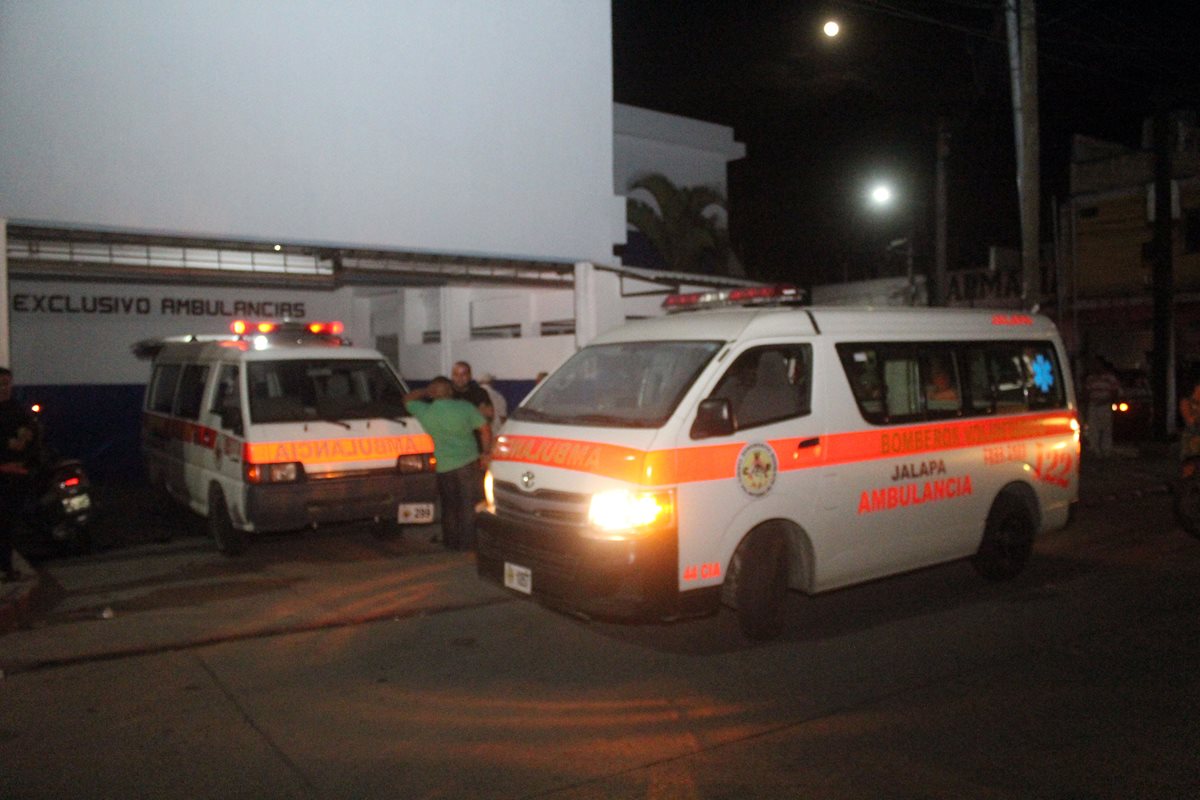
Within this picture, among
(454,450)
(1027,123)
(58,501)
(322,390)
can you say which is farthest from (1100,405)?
(58,501)

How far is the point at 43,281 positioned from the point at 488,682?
1311cm

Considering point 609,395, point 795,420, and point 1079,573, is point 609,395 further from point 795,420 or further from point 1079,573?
point 1079,573

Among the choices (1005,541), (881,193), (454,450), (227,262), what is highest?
(881,193)

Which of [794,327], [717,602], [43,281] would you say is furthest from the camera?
[43,281]

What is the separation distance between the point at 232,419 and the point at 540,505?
4096 mm

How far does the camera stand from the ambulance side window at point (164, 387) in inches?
443

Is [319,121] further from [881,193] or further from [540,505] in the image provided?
[881,193]

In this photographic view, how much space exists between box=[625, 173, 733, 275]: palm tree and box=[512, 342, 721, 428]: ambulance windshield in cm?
1489

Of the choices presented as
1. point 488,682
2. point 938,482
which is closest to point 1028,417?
point 938,482

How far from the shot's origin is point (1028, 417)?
8531mm

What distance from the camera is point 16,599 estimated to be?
7.34 meters

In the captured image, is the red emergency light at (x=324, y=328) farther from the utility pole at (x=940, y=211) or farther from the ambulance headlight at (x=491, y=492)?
the utility pole at (x=940, y=211)

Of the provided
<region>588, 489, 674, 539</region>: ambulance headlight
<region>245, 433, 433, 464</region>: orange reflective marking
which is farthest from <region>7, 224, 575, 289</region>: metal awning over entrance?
<region>588, 489, 674, 539</region>: ambulance headlight

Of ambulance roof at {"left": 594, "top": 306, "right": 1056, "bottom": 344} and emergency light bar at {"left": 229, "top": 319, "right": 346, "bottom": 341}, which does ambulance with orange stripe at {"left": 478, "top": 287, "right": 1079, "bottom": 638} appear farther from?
emergency light bar at {"left": 229, "top": 319, "right": 346, "bottom": 341}
